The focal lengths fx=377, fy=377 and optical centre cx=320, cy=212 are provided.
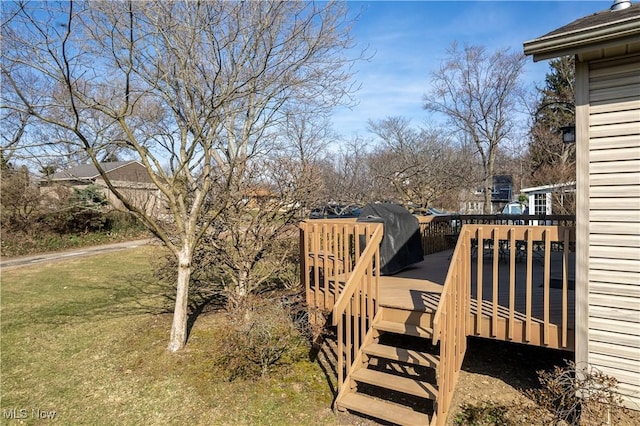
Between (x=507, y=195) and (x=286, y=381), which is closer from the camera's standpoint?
(x=286, y=381)

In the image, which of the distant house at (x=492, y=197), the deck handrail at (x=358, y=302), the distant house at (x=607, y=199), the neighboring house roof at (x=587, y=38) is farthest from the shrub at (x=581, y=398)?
the distant house at (x=492, y=197)

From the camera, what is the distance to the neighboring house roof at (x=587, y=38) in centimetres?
284

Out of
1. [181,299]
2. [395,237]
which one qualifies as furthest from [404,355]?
[181,299]

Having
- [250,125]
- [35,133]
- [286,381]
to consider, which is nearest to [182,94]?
[250,125]

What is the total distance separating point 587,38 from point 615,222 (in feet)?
4.96

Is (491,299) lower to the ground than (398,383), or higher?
higher

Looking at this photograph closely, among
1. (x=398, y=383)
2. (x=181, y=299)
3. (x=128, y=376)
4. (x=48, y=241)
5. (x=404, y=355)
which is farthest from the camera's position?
(x=48, y=241)

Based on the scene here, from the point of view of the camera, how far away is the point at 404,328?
386 cm

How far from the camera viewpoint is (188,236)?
5094 mm

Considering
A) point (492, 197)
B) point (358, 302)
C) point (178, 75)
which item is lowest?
point (358, 302)

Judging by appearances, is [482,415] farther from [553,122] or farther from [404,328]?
[553,122]

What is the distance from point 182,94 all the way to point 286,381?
418 centimetres

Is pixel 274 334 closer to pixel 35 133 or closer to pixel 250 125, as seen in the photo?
pixel 250 125

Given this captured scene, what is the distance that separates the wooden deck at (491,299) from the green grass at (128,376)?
1.39 metres
